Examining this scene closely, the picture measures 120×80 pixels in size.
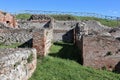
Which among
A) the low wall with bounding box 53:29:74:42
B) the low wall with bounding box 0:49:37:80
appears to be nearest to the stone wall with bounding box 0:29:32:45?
the low wall with bounding box 0:49:37:80

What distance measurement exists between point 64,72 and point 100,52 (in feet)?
9.06

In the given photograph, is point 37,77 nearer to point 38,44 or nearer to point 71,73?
point 71,73

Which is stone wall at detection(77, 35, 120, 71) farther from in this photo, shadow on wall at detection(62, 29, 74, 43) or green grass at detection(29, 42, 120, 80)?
shadow on wall at detection(62, 29, 74, 43)

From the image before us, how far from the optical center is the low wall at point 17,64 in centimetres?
970

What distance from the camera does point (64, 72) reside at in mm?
14227

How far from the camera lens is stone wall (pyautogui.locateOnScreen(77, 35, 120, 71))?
16219mm

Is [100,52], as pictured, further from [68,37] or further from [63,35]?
[63,35]

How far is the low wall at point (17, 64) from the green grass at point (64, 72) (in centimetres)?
50

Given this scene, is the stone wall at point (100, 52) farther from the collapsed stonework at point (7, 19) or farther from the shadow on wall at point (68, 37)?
the collapsed stonework at point (7, 19)

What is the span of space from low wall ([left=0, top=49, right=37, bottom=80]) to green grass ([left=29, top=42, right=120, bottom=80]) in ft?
1.65

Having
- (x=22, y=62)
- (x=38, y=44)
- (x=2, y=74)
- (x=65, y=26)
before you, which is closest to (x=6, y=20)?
(x=65, y=26)

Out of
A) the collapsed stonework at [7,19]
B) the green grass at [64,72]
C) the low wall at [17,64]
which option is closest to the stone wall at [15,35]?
the green grass at [64,72]

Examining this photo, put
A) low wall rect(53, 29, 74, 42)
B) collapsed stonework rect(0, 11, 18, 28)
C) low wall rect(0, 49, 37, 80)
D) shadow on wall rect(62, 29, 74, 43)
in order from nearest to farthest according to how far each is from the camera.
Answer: low wall rect(0, 49, 37, 80), shadow on wall rect(62, 29, 74, 43), low wall rect(53, 29, 74, 42), collapsed stonework rect(0, 11, 18, 28)

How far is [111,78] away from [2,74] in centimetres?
637
